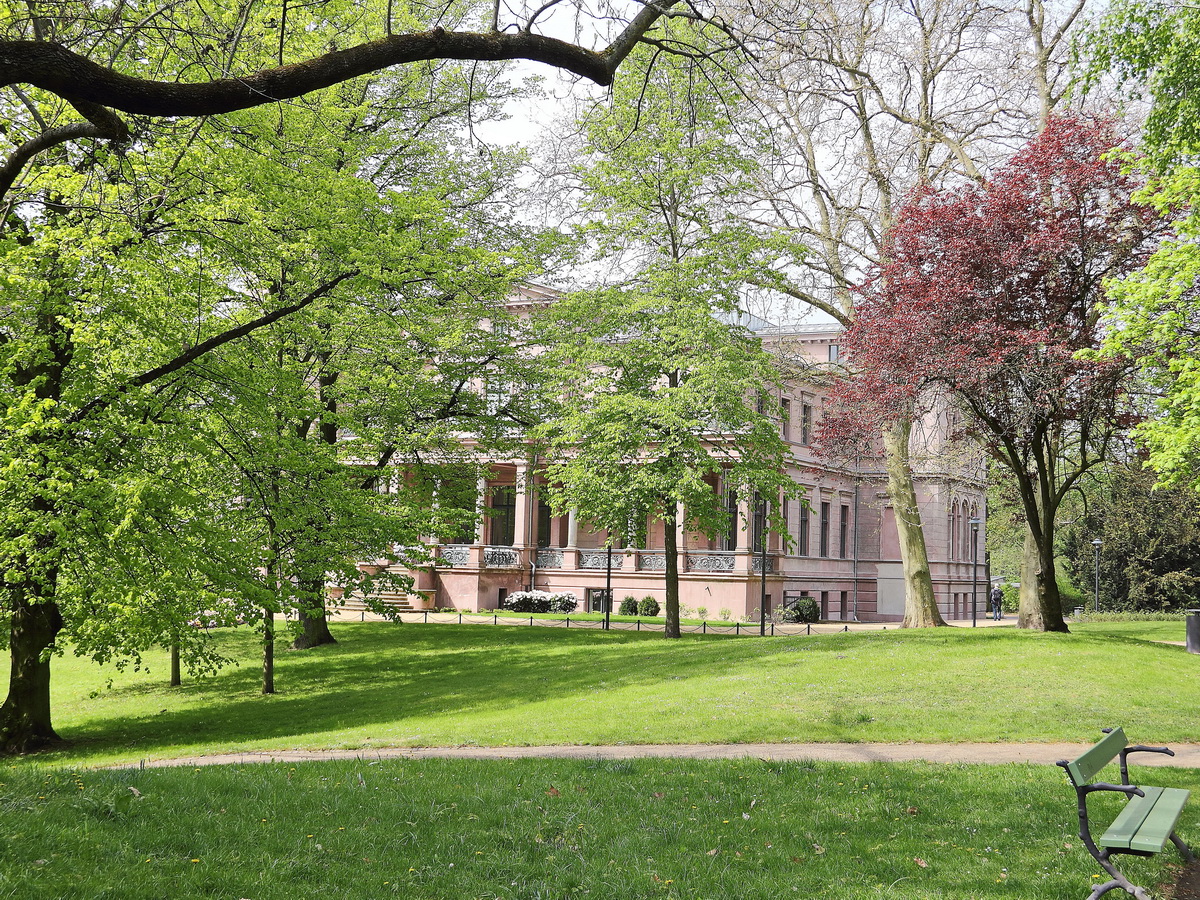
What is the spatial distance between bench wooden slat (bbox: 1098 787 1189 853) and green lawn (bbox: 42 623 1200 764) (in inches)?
238

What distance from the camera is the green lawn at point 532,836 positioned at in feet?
17.6

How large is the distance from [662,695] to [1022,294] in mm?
11656

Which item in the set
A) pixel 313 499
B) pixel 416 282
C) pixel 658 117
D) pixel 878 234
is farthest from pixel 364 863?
pixel 878 234

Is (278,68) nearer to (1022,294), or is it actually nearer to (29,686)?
(29,686)

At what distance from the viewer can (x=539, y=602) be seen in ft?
128

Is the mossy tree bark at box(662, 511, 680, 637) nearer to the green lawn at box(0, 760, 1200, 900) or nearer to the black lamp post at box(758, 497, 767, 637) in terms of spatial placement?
the black lamp post at box(758, 497, 767, 637)

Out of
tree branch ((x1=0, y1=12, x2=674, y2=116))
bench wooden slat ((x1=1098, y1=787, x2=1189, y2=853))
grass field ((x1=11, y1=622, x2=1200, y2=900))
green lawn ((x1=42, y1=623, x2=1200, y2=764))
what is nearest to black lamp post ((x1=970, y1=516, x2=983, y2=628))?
green lawn ((x1=42, y1=623, x2=1200, y2=764))

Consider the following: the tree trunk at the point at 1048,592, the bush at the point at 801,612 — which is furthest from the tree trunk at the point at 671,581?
the bush at the point at 801,612

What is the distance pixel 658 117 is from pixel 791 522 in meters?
25.1

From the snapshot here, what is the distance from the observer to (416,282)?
828 inches

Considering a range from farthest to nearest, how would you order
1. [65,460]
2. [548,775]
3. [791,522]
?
[791,522] < [65,460] < [548,775]

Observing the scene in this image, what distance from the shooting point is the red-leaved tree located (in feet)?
63.1

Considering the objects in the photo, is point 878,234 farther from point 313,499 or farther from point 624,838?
point 624,838

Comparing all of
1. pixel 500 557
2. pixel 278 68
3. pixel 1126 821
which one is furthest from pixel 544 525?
pixel 278 68
